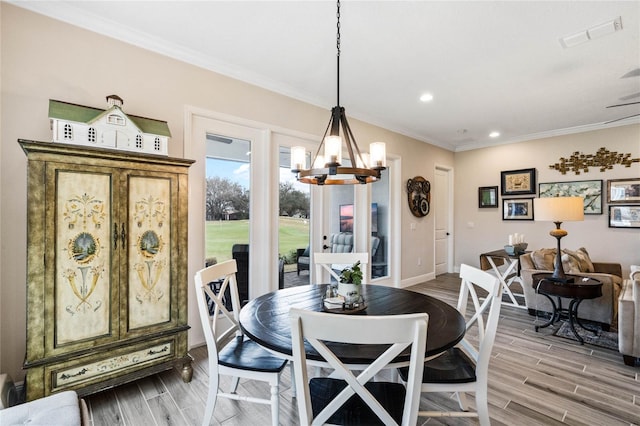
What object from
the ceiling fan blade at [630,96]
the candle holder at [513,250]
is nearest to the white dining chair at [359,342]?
the candle holder at [513,250]

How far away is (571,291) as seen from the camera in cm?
300

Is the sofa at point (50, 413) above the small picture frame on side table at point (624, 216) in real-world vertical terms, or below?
below

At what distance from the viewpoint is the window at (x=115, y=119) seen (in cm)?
204

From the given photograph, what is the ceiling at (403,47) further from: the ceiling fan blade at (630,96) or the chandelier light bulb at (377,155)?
the chandelier light bulb at (377,155)

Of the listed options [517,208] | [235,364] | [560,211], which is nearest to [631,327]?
[560,211]

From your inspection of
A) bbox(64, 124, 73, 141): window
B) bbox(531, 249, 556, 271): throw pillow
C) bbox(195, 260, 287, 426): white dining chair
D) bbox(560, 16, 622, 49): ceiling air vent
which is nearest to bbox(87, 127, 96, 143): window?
bbox(64, 124, 73, 141): window

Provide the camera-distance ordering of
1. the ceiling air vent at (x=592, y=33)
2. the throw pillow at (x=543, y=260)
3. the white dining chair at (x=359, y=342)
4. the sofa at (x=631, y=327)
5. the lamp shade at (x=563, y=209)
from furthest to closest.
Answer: the throw pillow at (x=543, y=260) → the lamp shade at (x=563, y=209) → the sofa at (x=631, y=327) → the ceiling air vent at (x=592, y=33) → the white dining chair at (x=359, y=342)

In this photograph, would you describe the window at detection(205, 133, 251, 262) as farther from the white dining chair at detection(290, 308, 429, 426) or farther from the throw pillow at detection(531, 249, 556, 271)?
the throw pillow at detection(531, 249, 556, 271)

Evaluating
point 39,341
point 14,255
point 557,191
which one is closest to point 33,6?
point 14,255

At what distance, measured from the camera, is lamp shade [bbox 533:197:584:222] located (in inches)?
122

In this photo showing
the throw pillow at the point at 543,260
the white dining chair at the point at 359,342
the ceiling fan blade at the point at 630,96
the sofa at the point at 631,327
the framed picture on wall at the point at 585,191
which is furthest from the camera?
the framed picture on wall at the point at 585,191

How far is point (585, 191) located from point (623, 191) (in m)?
0.44

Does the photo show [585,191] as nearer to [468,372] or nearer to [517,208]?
[517,208]

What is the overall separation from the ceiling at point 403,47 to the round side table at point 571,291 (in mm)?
2162
